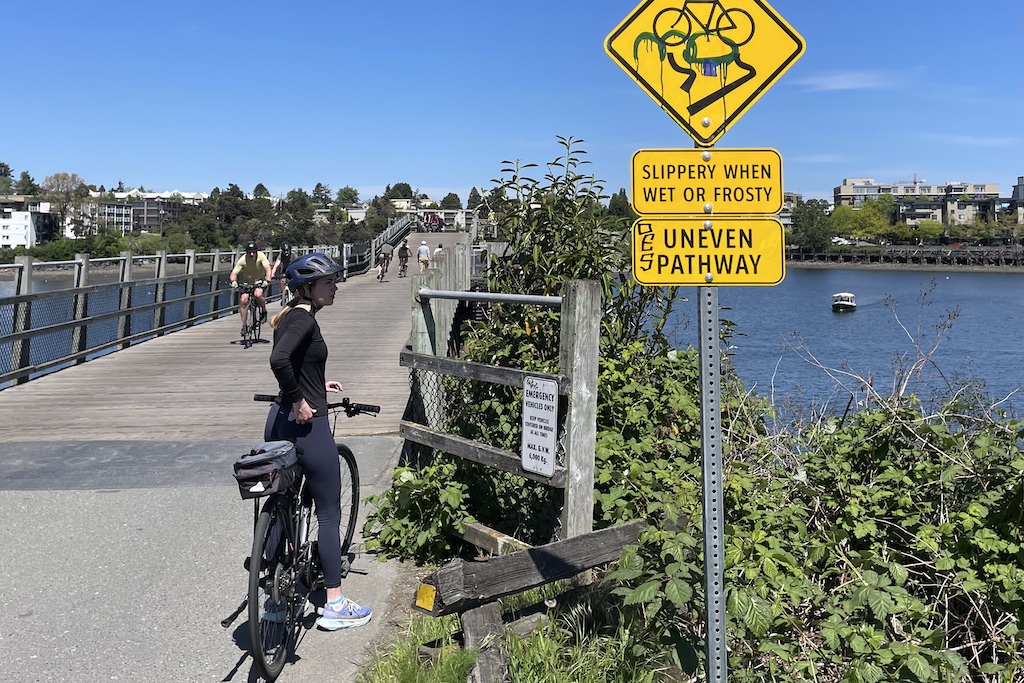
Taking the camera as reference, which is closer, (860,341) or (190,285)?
(190,285)

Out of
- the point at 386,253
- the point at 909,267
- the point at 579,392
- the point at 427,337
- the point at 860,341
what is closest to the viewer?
the point at 579,392

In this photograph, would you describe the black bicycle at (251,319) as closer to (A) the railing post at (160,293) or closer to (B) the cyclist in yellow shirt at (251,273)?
(B) the cyclist in yellow shirt at (251,273)

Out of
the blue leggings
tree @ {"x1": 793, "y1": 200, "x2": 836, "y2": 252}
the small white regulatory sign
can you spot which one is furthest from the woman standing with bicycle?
tree @ {"x1": 793, "y1": 200, "x2": 836, "y2": 252}

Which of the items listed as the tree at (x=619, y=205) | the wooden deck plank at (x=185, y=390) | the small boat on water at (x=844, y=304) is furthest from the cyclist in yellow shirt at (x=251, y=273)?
the small boat on water at (x=844, y=304)

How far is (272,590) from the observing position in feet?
14.2

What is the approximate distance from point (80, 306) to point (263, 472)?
39.9ft

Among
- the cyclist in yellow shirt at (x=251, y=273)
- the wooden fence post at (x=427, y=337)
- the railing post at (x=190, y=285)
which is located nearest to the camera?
the wooden fence post at (x=427, y=337)

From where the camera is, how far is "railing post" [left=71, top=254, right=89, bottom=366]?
14.9m

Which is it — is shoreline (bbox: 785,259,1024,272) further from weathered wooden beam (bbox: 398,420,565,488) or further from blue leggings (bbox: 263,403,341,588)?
blue leggings (bbox: 263,403,341,588)

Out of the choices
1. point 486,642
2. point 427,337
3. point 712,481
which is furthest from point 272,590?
point 427,337

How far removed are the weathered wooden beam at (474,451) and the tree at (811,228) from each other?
163576mm

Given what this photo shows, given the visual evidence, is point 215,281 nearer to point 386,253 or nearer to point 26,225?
point 386,253

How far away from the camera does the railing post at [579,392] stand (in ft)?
16.1

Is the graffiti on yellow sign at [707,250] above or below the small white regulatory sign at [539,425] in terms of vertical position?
above
